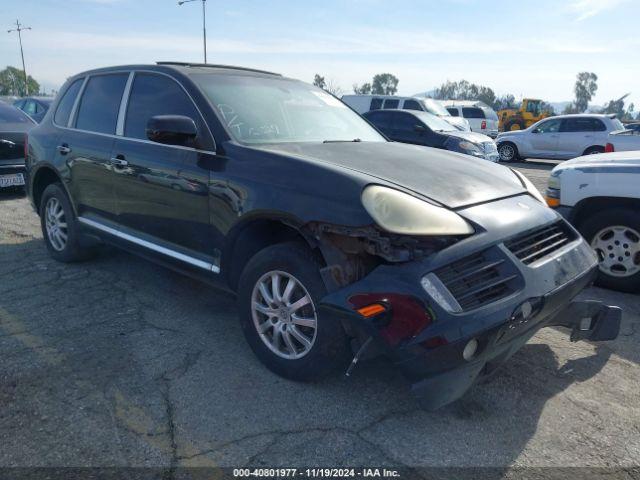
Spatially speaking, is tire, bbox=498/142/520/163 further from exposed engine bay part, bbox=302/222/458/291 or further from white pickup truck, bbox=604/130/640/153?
exposed engine bay part, bbox=302/222/458/291

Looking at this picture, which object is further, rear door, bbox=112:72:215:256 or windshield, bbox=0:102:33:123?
windshield, bbox=0:102:33:123

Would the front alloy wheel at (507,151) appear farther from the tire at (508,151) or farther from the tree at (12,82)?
the tree at (12,82)

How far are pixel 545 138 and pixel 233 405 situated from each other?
53.8 ft

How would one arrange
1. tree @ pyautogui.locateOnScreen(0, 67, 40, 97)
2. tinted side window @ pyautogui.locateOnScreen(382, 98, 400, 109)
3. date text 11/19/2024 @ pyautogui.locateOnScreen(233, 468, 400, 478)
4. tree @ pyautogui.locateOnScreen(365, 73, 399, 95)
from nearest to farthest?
date text 11/19/2024 @ pyautogui.locateOnScreen(233, 468, 400, 478), tinted side window @ pyautogui.locateOnScreen(382, 98, 400, 109), tree @ pyautogui.locateOnScreen(0, 67, 40, 97), tree @ pyautogui.locateOnScreen(365, 73, 399, 95)

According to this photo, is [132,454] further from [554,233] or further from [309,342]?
[554,233]

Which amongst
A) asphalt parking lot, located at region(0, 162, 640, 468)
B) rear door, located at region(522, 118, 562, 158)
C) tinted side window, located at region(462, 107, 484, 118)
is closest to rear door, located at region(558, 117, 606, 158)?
rear door, located at region(522, 118, 562, 158)

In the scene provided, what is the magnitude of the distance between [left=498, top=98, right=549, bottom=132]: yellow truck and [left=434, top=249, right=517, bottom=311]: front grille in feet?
104

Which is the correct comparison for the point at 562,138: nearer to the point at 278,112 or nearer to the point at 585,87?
the point at 278,112

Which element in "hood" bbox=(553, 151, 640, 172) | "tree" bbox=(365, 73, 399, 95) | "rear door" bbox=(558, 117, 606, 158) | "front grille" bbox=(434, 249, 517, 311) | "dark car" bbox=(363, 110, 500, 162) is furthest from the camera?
"tree" bbox=(365, 73, 399, 95)

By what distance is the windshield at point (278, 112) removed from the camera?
11.3ft

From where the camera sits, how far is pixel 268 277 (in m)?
2.97

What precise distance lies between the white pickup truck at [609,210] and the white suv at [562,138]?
11958 millimetres

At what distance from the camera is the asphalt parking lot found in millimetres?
2398

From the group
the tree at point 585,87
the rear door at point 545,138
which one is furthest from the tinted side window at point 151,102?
the tree at point 585,87
